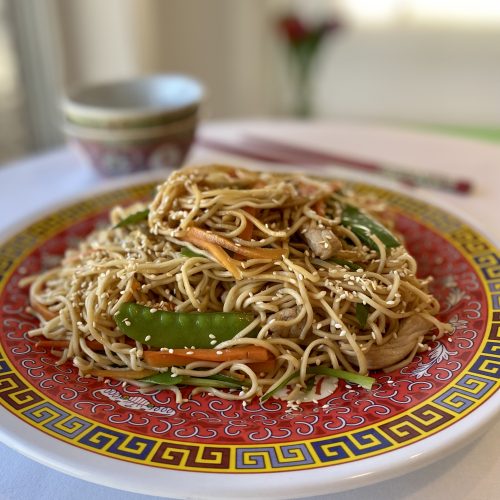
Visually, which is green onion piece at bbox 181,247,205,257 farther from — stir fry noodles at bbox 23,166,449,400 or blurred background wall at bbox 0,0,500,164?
blurred background wall at bbox 0,0,500,164

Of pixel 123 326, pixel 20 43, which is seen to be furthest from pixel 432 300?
pixel 20 43

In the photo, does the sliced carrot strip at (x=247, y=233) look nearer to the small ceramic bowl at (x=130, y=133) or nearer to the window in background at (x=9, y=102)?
the small ceramic bowl at (x=130, y=133)

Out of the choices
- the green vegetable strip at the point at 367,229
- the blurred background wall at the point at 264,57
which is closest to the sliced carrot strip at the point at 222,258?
the green vegetable strip at the point at 367,229

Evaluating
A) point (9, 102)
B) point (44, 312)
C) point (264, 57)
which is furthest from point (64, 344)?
point (264, 57)

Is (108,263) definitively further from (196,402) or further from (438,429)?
(438,429)

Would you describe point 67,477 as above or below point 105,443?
below

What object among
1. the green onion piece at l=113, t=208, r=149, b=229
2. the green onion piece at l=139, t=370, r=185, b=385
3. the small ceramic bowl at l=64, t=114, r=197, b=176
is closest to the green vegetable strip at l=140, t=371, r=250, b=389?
the green onion piece at l=139, t=370, r=185, b=385

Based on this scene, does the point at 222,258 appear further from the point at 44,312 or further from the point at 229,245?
the point at 44,312
